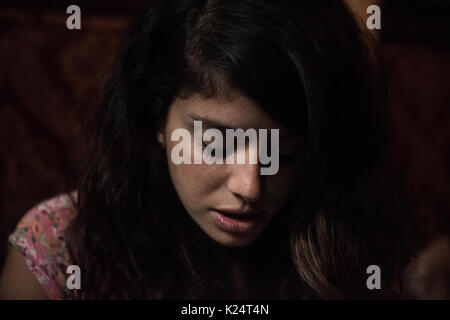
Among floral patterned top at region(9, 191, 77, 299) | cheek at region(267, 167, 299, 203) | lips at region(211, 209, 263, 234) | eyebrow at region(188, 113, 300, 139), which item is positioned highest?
eyebrow at region(188, 113, 300, 139)

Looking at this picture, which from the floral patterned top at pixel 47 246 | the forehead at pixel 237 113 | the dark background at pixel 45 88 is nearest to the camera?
the forehead at pixel 237 113

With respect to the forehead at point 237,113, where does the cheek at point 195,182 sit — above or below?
below

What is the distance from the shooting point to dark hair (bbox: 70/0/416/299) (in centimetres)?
Answer: 63

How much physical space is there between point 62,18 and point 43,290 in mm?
625

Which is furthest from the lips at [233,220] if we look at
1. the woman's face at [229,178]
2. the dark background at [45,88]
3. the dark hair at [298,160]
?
the dark background at [45,88]

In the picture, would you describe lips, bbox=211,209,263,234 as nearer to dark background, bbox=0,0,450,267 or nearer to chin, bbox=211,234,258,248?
chin, bbox=211,234,258,248

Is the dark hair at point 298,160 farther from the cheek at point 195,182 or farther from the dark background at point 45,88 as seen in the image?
the dark background at point 45,88

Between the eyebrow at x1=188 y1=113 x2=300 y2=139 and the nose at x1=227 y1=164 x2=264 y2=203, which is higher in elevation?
the eyebrow at x1=188 y1=113 x2=300 y2=139

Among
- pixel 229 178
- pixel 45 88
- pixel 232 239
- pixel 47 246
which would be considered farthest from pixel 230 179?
pixel 45 88

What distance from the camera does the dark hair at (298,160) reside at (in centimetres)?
63

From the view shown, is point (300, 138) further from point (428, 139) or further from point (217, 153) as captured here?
point (428, 139)

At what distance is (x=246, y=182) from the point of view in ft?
2.10

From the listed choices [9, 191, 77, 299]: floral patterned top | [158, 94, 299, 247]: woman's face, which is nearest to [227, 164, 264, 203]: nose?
[158, 94, 299, 247]: woman's face

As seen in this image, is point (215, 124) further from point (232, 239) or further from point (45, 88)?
point (45, 88)
